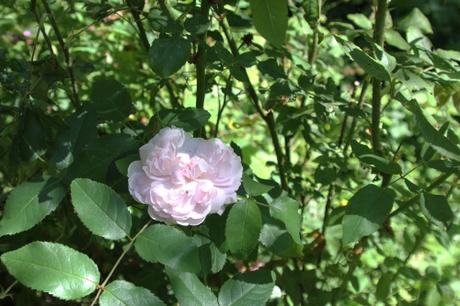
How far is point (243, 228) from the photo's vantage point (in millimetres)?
929

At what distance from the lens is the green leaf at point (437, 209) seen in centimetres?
102

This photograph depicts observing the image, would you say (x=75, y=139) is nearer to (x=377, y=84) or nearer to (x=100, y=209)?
(x=100, y=209)

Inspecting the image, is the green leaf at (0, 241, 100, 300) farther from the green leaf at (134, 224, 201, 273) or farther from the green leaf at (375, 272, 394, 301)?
the green leaf at (375, 272, 394, 301)

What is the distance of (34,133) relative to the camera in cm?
116

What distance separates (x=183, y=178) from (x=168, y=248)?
10 centimetres

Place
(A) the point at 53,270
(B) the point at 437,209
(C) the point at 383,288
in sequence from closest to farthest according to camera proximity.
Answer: (A) the point at 53,270, (B) the point at 437,209, (C) the point at 383,288

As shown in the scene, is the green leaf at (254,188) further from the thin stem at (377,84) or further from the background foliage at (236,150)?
the thin stem at (377,84)

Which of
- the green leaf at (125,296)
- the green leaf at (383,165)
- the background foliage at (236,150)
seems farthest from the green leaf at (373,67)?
the green leaf at (125,296)

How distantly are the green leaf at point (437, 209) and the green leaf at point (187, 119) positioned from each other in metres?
0.40

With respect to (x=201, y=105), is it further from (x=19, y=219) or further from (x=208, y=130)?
(x=208, y=130)

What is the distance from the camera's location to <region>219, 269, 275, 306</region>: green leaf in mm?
916

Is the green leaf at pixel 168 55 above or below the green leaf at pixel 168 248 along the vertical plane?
above

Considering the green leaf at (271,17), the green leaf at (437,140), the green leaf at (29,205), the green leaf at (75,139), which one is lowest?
the green leaf at (437,140)

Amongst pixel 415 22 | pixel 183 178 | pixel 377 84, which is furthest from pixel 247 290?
pixel 415 22
